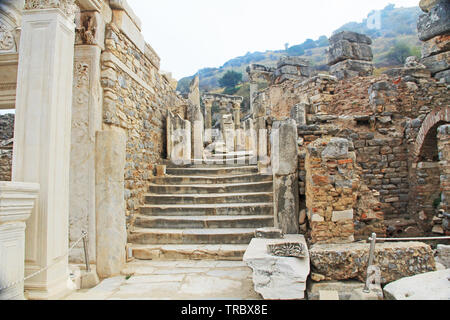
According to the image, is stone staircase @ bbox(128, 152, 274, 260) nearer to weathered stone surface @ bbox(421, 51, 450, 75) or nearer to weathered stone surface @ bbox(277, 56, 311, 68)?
weathered stone surface @ bbox(421, 51, 450, 75)

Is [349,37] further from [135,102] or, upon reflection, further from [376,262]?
[376,262]

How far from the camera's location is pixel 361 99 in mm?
9188

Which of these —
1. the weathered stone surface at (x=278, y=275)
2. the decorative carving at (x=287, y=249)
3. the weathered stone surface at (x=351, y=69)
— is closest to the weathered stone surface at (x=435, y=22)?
the weathered stone surface at (x=351, y=69)

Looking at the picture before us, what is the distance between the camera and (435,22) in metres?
8.59

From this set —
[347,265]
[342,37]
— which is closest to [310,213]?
[347,265]

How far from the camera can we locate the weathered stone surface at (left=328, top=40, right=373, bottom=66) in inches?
446

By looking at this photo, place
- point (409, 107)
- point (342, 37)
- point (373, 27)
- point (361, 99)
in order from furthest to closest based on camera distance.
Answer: point (373, 27) < point (342, 37) < point (361, 99) < point (409, 107)

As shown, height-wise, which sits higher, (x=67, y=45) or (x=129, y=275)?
(x=67, y=45)

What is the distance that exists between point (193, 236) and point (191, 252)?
40 centimetres

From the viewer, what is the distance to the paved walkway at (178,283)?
340 cm

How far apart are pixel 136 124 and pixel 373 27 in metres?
93.4

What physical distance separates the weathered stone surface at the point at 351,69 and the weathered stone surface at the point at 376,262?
8970 millimetres

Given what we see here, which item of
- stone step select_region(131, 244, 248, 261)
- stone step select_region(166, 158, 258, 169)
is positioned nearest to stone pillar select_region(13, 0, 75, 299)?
stone step select_region(131, 244, 248, 261)

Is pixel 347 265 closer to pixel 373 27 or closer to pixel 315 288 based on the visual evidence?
pixel 315 288
